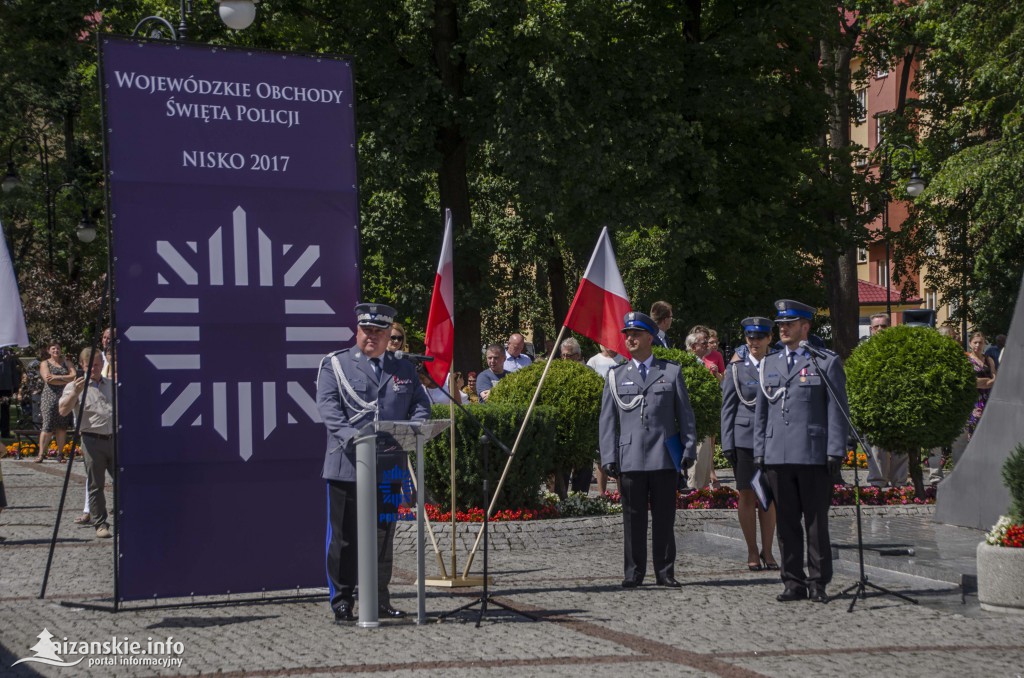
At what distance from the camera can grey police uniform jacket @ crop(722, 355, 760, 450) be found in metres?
11.5

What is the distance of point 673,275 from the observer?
2991cm

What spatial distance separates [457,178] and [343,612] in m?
19.0

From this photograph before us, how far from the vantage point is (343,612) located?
910cm

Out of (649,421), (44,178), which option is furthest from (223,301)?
(44,178)

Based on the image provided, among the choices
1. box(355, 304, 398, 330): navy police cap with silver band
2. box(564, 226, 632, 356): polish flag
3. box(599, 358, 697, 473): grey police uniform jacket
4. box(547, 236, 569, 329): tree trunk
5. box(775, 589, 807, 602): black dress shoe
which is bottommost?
box(775, 589, 807, 602): black dress shoe

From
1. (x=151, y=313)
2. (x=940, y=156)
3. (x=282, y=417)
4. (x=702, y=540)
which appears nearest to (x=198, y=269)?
(x=151, y=313)

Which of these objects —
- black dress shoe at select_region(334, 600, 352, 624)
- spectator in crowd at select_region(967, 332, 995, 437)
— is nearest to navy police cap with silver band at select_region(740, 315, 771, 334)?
black dress shoe at select_region(334, 600, 352, 624)

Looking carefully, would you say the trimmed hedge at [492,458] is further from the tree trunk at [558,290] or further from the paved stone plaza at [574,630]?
the tree trunk at [558,290]

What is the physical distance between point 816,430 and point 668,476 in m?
1.37

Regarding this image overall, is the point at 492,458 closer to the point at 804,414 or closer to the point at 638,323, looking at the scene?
the point at 638,323

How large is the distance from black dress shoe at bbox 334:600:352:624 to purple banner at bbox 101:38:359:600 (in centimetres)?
77

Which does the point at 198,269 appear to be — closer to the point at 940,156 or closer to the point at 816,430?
the point at 816,430

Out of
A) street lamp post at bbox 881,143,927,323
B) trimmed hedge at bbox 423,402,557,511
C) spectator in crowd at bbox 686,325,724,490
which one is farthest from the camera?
street lamp post at bbox 881,143,927,323

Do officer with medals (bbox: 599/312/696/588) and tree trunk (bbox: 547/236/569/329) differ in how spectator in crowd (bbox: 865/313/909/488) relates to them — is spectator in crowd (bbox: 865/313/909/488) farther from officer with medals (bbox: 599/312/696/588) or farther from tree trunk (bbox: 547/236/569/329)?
tree trunk (bbox: 547/236/569/329)
